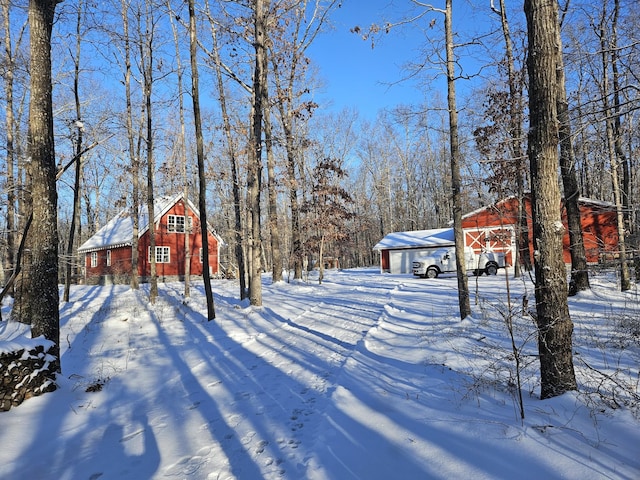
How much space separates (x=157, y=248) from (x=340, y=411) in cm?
2968

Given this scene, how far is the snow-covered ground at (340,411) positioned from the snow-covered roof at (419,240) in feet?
85.0

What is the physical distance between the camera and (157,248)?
1203 inches

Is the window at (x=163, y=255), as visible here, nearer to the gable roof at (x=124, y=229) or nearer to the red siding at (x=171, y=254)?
the red siding at (x=171, y=254)

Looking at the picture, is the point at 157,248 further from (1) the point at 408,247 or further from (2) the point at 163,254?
(1) the point at 408,247

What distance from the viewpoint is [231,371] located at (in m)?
5.91

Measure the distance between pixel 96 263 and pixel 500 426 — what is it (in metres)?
38.3

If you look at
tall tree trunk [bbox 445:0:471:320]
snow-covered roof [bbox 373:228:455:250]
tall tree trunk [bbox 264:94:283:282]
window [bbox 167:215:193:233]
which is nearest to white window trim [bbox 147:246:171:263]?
window [bbox 167:215:193:233]

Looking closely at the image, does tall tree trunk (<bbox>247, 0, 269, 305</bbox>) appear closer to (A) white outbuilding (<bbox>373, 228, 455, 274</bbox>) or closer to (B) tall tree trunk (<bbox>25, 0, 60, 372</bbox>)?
(B) tall tree trunk (<bbox>25, 0, 60, 372</bbox>)

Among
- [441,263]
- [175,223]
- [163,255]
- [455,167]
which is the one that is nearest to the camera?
[455,167]

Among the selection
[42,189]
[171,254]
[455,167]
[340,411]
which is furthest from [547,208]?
[171,254]

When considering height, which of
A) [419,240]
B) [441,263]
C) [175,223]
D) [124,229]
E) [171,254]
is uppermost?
[175,223]

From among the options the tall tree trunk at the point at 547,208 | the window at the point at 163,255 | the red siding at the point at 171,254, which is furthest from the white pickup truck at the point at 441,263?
the tall tree trunk at the point at 547,208

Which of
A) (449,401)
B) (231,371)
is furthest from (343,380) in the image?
(231,371)

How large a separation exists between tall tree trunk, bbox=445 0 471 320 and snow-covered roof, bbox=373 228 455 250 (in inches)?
989
